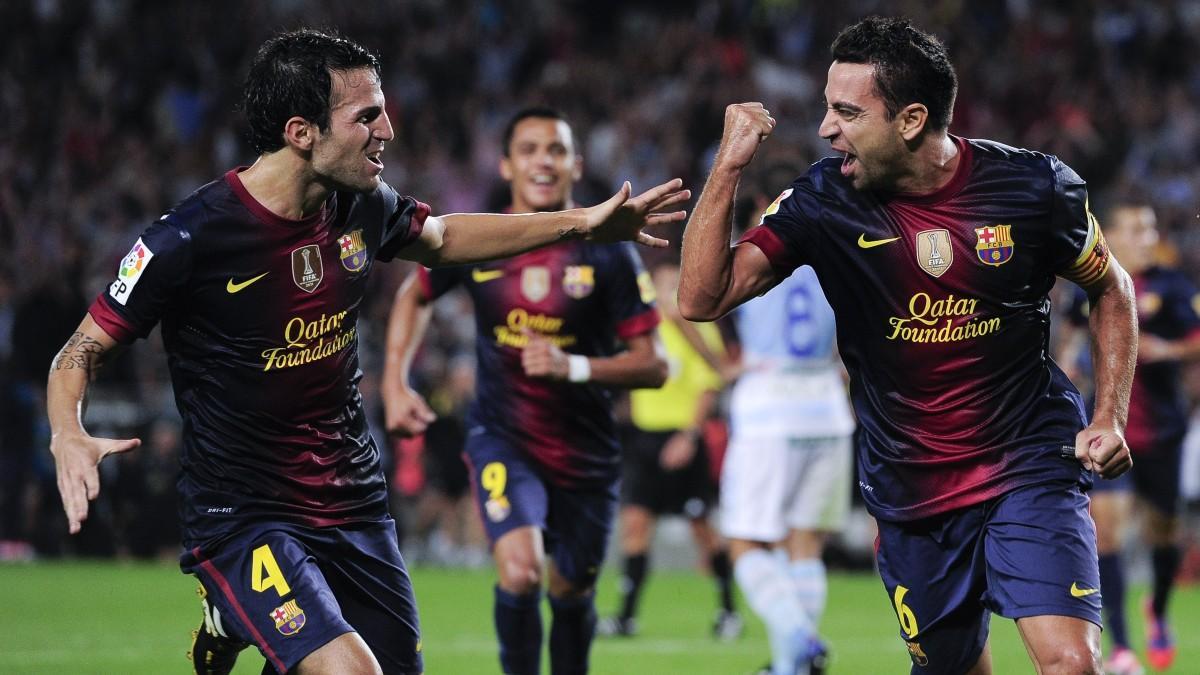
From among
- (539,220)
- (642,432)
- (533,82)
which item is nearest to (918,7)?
(533,82)

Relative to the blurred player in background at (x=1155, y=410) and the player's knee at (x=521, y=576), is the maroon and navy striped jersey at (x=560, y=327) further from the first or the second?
the blurred player in background at (x=1155, y=410)

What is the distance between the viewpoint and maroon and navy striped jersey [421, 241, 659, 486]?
7.52 metres

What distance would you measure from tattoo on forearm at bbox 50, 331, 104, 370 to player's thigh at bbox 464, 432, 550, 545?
278 centimetres

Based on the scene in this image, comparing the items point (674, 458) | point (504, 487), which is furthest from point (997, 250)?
point (674, 458)

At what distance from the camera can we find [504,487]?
736 cm

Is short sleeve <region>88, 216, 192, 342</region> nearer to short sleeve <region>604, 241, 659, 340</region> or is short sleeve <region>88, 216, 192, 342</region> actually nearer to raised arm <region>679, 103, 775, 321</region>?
raised arm <region>679, 103, 775, 321</region>

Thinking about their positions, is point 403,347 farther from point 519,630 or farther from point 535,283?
point 519,630

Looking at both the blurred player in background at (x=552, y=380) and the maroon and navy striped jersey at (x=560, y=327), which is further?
the maroon and navy striped jersey at (x=560, y=327)

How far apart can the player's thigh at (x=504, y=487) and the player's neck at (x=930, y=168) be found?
112 inches

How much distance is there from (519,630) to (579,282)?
1670 millimetres

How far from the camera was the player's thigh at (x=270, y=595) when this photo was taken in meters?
4.75

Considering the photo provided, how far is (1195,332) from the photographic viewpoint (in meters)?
10.2

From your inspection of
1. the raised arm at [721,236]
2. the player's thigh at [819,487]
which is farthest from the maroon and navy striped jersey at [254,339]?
the player's thigh at [819,487]

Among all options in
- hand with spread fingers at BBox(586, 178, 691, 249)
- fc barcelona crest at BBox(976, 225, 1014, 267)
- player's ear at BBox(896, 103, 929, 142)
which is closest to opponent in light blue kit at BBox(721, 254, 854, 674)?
hand with spread fingers at BBox(586, 178, 691, 249)
